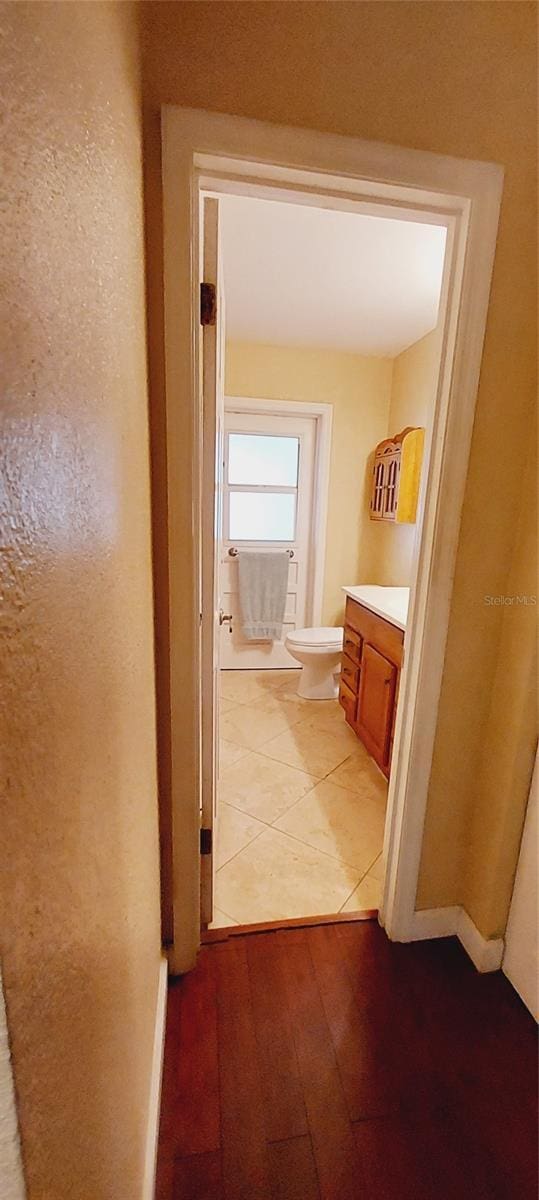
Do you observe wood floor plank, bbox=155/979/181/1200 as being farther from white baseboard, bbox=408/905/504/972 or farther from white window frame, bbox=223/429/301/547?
white window frame, bbox=223/429/301/547

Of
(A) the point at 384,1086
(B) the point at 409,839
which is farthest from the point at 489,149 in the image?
(A) the point at 384,1086

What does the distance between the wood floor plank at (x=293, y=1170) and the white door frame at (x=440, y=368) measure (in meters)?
0.43

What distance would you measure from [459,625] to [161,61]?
4.22ft

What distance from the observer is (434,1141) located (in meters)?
0.94

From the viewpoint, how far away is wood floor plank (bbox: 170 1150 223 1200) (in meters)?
0.86

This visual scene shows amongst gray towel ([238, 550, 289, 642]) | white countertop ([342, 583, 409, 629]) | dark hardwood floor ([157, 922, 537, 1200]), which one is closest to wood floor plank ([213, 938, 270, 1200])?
dark hardwood floor ([157, 922, 537, 1200])

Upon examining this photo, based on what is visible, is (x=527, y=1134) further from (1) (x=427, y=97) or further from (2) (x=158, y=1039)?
(1) (x=427, y=97)

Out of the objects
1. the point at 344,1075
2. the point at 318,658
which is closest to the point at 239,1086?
the point at 344,1075

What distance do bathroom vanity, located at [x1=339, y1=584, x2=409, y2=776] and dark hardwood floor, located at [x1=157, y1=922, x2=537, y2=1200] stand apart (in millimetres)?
792

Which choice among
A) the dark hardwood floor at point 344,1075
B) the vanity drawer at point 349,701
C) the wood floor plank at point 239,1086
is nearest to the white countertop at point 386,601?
the vanity drawer at point 349,701

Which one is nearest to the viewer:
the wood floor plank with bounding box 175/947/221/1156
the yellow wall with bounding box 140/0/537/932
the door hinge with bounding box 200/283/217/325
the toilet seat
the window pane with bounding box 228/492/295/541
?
the yellow wall with bounding box 140/0/537/932

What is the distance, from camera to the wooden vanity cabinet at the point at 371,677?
1921 millimetres

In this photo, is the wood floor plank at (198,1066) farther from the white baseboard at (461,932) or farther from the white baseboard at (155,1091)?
the white baseboard at (461,932)

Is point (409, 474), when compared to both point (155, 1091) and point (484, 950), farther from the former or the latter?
point (155, 1091)
